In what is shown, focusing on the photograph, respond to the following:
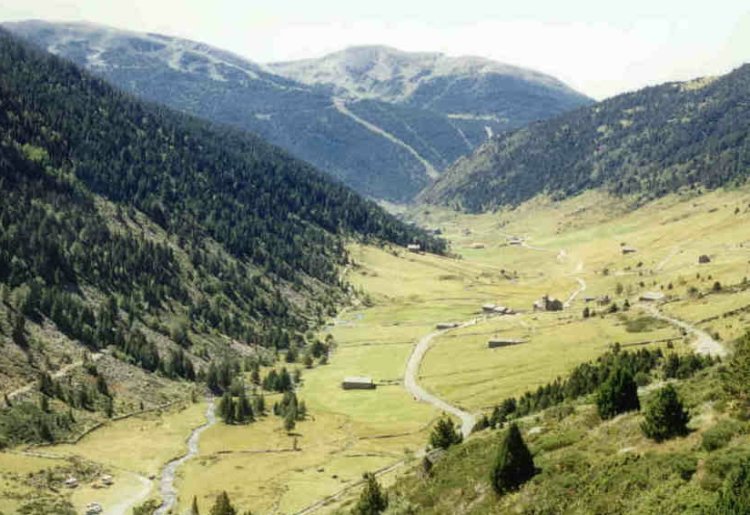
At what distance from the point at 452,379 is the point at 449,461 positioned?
100884 mm

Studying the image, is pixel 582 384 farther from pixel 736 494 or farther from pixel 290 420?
pixel 736 494

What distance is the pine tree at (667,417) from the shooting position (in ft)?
179

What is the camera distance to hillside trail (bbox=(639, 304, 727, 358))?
475ft

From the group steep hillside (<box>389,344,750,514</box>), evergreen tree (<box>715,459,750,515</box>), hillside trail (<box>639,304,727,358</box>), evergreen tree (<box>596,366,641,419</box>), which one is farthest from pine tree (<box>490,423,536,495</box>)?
hillside trail (<box>639,304,727,358</box>)

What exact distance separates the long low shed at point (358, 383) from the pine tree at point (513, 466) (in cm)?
12046

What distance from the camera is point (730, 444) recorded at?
159 ft

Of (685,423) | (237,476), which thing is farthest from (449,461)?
(237,476)

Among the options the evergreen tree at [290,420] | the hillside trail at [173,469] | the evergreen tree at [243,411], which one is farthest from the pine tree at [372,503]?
the evergreen tree at [243,411]

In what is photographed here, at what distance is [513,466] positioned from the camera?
199 ft

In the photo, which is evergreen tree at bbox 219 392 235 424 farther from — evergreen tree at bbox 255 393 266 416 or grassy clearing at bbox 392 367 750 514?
grassy clearing at bbox 392 367 750 514

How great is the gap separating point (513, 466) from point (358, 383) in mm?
A: 123226

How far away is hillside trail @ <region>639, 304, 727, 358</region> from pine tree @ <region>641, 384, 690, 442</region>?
82.1 m

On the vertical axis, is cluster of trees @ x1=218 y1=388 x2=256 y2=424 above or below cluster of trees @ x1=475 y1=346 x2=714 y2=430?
below

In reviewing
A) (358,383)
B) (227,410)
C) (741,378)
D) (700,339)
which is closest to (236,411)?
(227,410)
